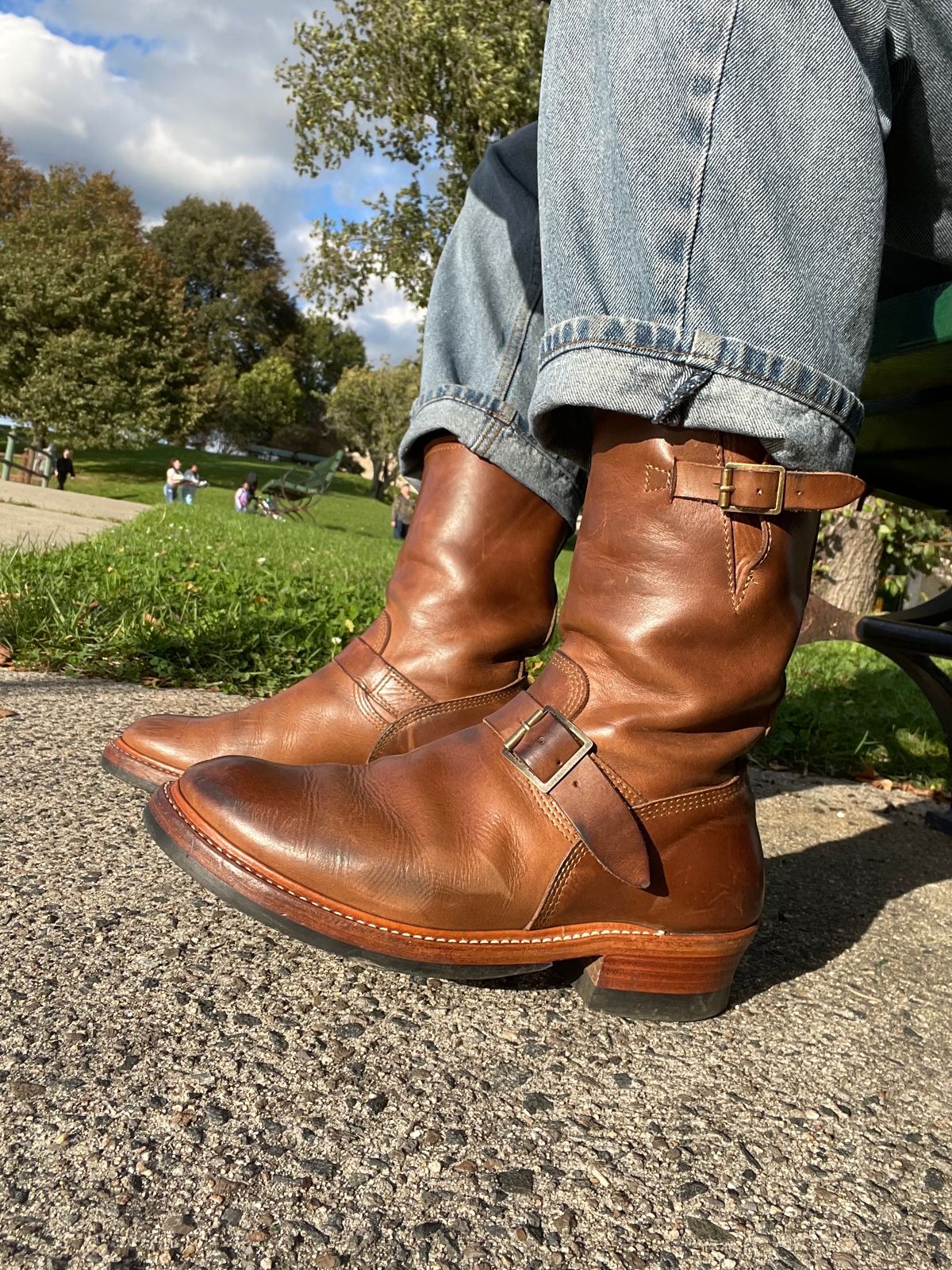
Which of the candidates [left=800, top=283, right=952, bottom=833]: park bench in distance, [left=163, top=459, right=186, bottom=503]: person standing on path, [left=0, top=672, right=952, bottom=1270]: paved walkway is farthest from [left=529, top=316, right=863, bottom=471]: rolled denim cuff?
[left=163, top=459, right=186, bottom=503]: person standing on path

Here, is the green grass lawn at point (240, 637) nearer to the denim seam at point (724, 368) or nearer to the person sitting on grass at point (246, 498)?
the denim seam at point (724, 368)

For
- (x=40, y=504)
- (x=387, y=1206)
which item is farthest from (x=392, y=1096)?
(x=40, y=504)

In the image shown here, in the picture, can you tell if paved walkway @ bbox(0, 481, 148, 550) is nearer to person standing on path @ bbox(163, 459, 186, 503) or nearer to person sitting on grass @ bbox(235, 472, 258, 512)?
person sitting on grass @ bbox(235, 472, 258, 512)

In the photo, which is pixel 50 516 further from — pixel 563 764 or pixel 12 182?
pixel 12 182

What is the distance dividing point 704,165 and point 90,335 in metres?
30.5

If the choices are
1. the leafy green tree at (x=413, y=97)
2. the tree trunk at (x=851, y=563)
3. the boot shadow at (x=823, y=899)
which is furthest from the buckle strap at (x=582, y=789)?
the leafy green tree at (x=413, y=97)

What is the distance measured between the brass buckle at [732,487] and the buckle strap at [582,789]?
0.30 meters

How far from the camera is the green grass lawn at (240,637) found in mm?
2854

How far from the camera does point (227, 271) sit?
51.3 m

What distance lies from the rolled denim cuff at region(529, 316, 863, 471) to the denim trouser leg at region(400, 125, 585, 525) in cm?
45

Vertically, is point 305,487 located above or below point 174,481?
above

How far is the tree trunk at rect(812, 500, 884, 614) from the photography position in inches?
328

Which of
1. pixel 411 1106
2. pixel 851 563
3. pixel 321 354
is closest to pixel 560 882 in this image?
pixel 411 1106

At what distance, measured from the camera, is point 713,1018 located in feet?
3.72
